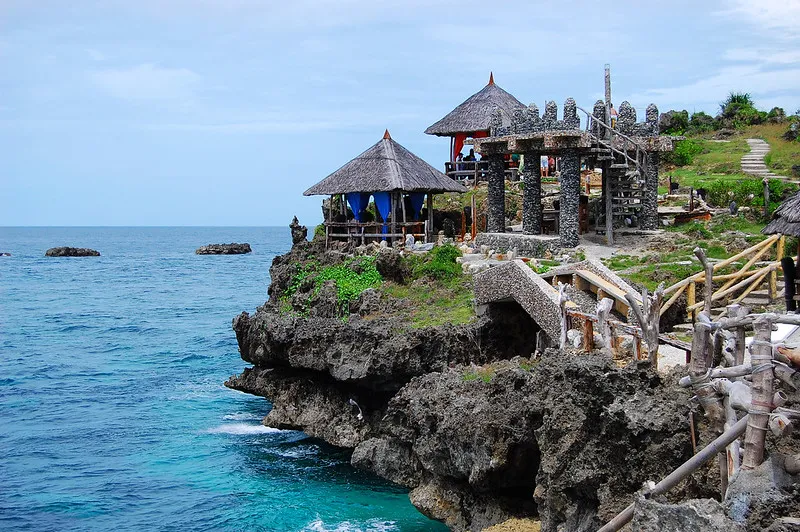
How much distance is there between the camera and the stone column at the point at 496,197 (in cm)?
3500

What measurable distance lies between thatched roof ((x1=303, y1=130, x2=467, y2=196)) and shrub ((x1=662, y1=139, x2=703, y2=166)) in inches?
798

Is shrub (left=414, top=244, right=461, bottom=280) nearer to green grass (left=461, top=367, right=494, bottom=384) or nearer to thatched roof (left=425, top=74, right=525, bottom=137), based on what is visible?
green grass (left=461, top=367, right=494, bottom=384)

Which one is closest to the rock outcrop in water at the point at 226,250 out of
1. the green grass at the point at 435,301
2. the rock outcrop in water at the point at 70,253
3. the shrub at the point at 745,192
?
the rock outcrop in water at the point at 70,253

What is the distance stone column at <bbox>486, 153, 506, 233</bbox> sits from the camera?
35.0 m

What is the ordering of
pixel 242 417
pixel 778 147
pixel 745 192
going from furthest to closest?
pixel 778 147, pixel 745 192, pixel 242 417

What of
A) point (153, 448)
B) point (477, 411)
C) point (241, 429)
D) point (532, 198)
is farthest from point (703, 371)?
point (532, 198)

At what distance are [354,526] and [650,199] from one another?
1821 cm

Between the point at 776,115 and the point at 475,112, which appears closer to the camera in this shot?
the point at 475,112

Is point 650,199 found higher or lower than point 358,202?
lower

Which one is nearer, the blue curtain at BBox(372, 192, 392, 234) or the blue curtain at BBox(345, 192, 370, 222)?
the blue curtain at BBox(372, 192, 392, 234)

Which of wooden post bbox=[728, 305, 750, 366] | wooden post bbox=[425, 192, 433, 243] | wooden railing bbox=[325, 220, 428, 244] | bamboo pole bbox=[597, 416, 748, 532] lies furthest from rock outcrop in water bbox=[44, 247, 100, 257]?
bamboo pole bbox=[597, 416, 748, 532]

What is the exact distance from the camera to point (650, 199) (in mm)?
33156

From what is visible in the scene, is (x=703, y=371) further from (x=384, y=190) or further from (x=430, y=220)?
(x=430, y=220)

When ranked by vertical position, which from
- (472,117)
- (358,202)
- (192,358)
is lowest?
(192,358)
